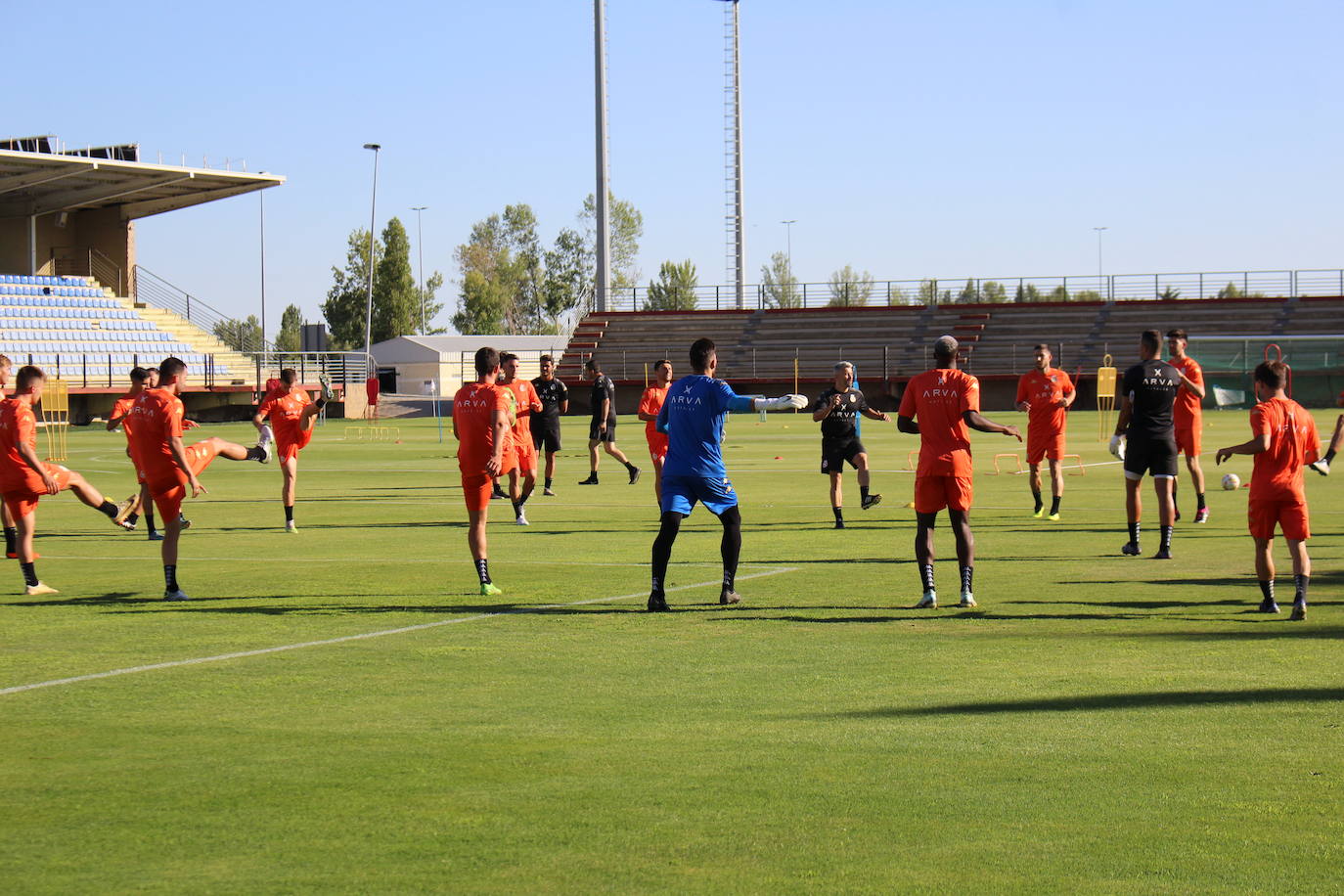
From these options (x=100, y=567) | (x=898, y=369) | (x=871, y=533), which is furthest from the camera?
(x=898, y=369)

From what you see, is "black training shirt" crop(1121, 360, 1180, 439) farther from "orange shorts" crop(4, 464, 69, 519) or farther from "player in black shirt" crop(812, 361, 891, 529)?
"orange shorts" crop(4, 464, 69, 519)

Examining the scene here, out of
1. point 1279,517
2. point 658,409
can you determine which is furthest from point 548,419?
point 1279,517

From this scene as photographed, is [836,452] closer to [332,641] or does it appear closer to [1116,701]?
[332,641]

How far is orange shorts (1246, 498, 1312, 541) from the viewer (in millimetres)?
10336

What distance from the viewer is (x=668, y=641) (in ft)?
32.1

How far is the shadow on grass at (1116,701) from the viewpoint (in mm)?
7578

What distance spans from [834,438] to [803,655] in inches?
341

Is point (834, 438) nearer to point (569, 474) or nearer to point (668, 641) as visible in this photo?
point (668, 641)

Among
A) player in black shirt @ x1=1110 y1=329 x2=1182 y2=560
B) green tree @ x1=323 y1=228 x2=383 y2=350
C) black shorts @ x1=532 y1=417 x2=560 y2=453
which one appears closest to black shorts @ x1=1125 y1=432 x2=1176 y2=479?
player in black shirt @ x1=1110 y1=329 x2=1182 y2=560

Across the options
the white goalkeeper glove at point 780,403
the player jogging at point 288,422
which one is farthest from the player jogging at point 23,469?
the white goalkeeper glove at point 780,403

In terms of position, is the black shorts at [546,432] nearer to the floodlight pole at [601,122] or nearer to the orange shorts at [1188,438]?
the orange shorts at [1188,438]

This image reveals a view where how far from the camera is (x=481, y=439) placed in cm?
1258

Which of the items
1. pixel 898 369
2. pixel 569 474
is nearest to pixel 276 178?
pixel 898 369

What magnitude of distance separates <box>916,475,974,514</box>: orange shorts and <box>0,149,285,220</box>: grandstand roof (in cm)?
4843
